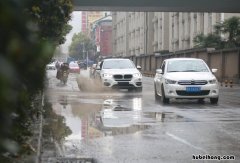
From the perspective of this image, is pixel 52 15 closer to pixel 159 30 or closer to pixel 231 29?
pixel 231 29

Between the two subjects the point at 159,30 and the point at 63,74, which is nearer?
the point at 63,74

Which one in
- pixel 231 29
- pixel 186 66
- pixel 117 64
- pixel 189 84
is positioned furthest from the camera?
pixel 231 29

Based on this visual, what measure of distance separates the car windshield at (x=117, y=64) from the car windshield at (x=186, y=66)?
731 cm

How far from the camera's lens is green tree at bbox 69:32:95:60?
151500 millimetres

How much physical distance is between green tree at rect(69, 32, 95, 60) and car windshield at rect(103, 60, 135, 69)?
390ft

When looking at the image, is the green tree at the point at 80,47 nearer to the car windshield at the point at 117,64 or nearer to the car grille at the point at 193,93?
the car windshield at the point at 117,64

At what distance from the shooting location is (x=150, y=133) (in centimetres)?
1020

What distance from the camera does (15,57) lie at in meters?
1.25

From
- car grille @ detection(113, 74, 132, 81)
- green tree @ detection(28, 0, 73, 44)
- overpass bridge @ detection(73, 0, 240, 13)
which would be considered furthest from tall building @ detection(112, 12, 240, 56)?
green tree @ detection(28, 0, 73, 44)

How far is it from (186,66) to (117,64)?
8.20 meters

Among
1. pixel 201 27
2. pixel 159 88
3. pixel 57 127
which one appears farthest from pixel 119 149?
pixel 201 27

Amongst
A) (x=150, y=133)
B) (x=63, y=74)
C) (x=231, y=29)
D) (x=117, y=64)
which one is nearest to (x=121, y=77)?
(x=117, y=64)

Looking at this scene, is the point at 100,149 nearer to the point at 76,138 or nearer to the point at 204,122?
the point at 76,138

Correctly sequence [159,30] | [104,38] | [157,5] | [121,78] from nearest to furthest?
[121,78] < [157,5] < [159,30] < [104,38]
